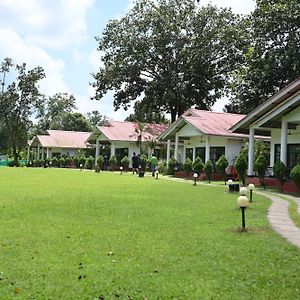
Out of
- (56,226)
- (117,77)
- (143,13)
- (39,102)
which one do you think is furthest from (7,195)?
(39,102)

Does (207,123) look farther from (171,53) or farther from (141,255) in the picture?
(141,255)

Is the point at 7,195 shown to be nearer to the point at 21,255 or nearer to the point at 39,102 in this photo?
the point at 21,255

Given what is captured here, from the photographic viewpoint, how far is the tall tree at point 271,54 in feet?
102

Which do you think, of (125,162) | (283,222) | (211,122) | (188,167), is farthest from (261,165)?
(125,162)

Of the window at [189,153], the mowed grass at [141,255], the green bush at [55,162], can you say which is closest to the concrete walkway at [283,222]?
the mowed grass at [141,255]

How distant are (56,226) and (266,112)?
1546 centimetres

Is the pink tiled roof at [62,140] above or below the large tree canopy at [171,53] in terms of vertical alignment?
below

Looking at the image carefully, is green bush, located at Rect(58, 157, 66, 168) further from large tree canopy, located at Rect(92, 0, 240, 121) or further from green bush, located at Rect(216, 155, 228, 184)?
green bush, located at Rect(216, 155, 228, 184)

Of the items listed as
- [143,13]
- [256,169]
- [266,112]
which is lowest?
[256,169]

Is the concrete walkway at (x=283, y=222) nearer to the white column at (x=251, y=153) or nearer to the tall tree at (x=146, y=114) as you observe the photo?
the white column at (x=251, y=153)

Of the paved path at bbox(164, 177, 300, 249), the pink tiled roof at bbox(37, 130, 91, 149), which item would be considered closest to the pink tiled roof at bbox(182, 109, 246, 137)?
the paved path at bbox(164, 177, 300, 249)

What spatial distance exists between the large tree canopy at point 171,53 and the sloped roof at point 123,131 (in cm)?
366

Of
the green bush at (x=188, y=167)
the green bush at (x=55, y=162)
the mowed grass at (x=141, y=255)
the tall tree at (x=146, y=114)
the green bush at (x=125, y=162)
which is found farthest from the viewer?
the green bush at (x=55, y=162)

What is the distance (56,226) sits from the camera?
29.2 feet
